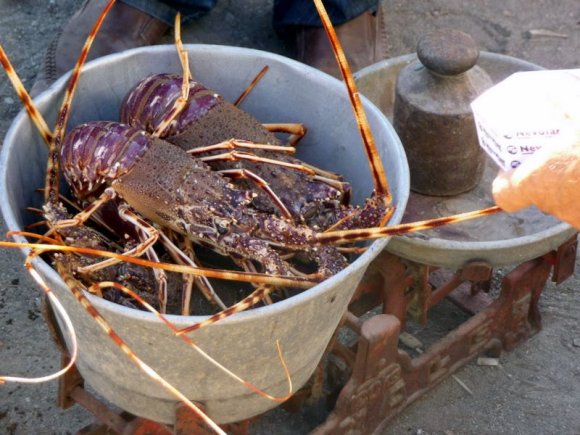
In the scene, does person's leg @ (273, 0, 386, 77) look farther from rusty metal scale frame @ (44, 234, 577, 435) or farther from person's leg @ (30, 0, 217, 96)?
rusty metal scale frame @ (44, 234, 577, 435)

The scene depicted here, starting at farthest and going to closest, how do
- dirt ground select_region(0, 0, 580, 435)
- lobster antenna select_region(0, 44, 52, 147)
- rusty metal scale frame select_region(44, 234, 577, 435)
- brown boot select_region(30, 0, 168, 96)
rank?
brown boot select_region(30, 0, 168, 96), dirt ground select_region(0, 0, 580, 435), rusty metal scale frame select_region(44, 234, 577, 435), lobster antenna select_region(0, 44, 52, 147)

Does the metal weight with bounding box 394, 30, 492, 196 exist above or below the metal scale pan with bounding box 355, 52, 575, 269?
above

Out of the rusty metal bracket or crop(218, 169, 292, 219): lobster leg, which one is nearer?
crop(218, 169, 292, 219): lobster leg

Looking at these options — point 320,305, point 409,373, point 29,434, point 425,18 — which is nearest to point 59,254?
point 320,305

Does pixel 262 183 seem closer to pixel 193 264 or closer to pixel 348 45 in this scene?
pixel 193 264

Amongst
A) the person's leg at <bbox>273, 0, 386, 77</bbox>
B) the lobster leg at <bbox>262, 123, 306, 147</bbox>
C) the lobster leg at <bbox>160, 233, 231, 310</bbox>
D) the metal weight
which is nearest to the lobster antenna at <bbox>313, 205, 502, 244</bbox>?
the lobster leg at <bbox>160, 233, 231, 310</bbox>

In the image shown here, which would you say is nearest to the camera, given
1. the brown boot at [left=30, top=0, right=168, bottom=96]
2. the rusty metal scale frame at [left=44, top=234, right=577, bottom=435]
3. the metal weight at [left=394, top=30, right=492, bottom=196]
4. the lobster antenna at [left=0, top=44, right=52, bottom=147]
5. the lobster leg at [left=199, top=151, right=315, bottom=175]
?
the lobster antenna at [left=0, top=44, right=52, bottom=147]

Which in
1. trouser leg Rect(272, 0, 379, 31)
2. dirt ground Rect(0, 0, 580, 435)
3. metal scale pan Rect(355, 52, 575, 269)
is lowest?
dirt ground Rect(0, 0, 580, 435)

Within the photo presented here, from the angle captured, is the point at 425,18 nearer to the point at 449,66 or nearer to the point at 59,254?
the point at 449,66
